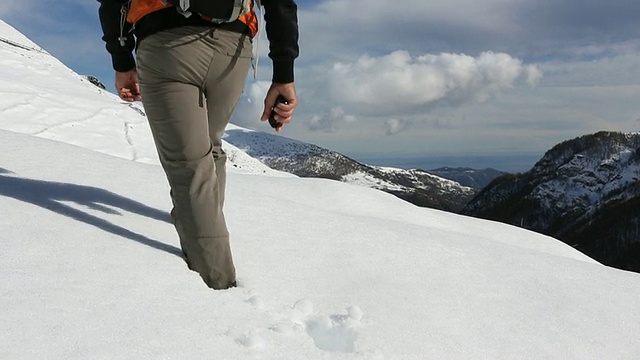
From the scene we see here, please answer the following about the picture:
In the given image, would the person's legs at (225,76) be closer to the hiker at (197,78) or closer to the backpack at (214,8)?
the hiker at (197,78)

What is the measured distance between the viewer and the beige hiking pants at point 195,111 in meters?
3.22

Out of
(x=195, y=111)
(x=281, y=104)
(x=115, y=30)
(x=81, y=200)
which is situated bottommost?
(x=81, y=200)

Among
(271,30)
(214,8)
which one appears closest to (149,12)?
(214,8)

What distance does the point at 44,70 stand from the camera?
25.1 metres

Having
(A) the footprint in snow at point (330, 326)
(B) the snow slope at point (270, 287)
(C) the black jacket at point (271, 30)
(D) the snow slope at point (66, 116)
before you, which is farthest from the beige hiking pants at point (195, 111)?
(D) the snow slope at point (66, 116)

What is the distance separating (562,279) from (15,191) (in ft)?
15.6

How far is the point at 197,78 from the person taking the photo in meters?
3.30

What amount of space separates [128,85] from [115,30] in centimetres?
44

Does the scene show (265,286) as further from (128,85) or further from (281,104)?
(128,85)

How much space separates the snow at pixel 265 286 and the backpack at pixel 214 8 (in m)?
1.63

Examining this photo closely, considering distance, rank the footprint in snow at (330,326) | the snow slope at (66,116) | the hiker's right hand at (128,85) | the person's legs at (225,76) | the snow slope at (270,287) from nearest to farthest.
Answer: the snow slope at (270,287) < the footprint in snow at (330,326) < the person's legs at (225,76) < the hiker's right hand at (128,85) < the snow slope at (66,116)

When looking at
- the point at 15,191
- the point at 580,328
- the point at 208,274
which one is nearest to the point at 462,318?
the point at 580,328

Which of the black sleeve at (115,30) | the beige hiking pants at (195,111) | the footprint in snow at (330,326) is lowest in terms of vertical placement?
the footprint in snow at (330,326)

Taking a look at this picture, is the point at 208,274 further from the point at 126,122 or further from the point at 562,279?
the point at 126,122
